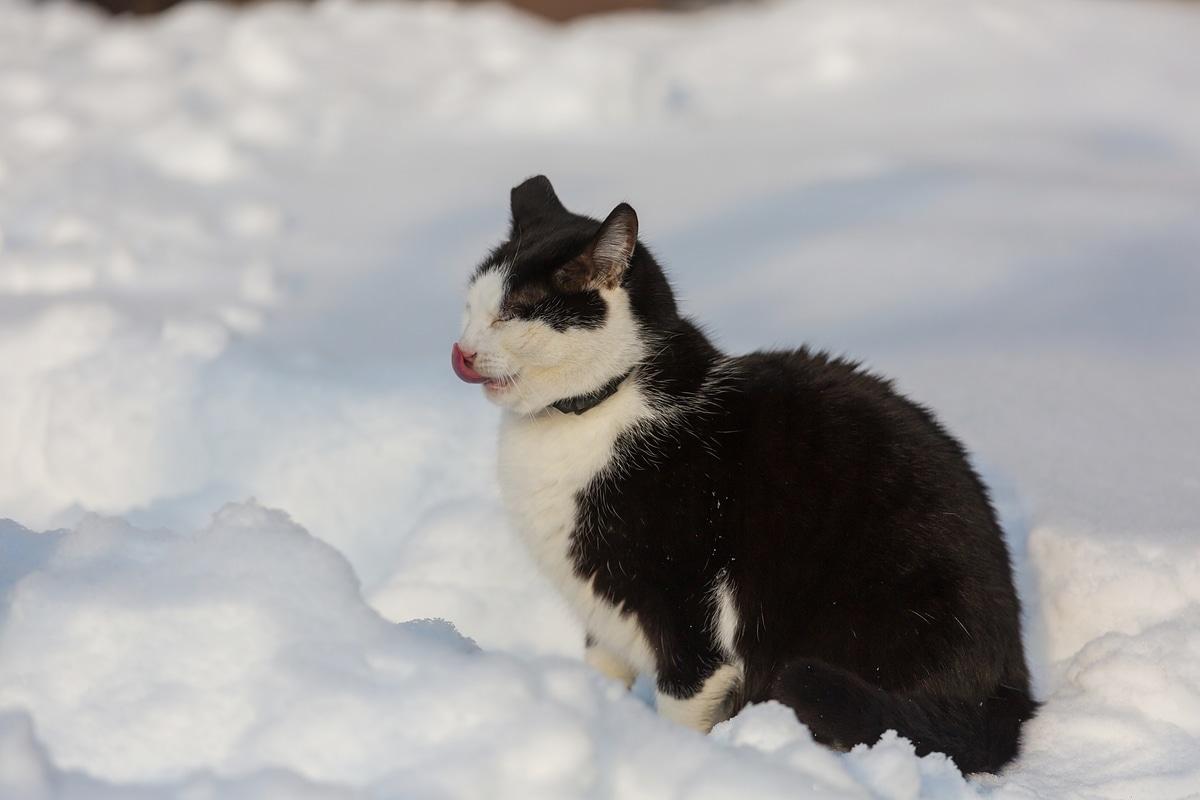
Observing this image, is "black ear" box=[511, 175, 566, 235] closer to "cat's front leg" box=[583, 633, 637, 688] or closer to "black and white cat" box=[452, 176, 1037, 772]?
"black and white cat" box=[452, 176, 1037, 772]

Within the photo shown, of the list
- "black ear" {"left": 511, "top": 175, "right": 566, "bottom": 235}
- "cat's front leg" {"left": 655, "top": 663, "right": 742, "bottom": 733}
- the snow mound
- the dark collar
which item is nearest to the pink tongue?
the dark collar

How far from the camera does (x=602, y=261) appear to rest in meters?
2.07

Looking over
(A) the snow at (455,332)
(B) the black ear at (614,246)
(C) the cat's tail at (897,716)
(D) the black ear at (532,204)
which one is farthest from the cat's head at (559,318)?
(C) the cat's tail at (897,716)

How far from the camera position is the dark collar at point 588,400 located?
6.99ft

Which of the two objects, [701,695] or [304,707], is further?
[701,695]

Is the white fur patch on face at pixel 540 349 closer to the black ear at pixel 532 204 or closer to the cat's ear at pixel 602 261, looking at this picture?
the cat's ear at pixel 602 261

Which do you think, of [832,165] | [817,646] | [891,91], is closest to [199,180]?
[832,165]

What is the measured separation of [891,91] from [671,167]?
1112 mm

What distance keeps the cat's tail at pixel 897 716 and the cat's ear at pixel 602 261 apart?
2.24 ft

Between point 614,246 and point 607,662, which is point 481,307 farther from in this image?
point 607,662

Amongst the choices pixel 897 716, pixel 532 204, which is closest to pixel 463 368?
pixel 532 204

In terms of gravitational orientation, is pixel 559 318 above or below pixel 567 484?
above

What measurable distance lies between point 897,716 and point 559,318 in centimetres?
80

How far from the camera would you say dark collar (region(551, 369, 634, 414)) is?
2.13 meters
